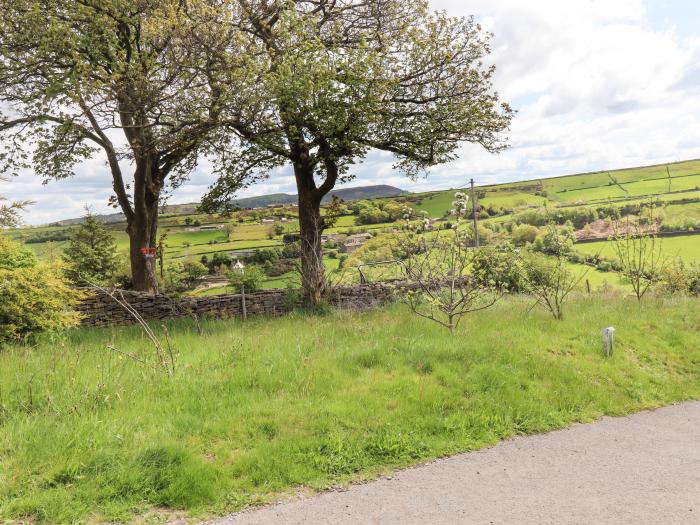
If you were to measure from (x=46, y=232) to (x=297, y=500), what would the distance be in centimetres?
3463

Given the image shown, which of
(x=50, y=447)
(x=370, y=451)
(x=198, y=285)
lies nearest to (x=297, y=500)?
(x=370, y=451)

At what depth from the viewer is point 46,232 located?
3206 centimetres

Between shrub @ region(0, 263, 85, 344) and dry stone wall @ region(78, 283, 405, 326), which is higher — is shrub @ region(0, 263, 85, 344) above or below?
above

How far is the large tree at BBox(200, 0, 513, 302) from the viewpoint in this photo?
12.3 metres

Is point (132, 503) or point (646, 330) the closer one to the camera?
point (132, 503)

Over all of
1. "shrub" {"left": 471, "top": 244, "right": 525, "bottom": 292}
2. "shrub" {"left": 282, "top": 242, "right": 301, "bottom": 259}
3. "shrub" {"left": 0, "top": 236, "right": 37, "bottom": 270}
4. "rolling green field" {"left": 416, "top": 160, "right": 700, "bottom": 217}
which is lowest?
"shrub" {"left": 471, "top": 244, "right": 525, "bottom": 292}

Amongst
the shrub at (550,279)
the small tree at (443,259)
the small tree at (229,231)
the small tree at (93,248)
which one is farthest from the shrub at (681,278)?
the small tree at (93,248)

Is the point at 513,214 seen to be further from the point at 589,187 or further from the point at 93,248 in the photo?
the point at 93,248

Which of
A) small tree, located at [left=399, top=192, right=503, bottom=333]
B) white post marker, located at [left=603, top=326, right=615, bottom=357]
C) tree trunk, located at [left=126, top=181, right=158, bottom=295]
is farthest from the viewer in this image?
tree trunk, located at [left=126, top=181, right=158, bottom=295]

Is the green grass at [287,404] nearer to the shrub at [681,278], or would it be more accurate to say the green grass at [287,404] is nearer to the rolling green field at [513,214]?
the rolling green field at [513,214]

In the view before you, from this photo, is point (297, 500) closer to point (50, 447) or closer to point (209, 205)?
point (50, 447)

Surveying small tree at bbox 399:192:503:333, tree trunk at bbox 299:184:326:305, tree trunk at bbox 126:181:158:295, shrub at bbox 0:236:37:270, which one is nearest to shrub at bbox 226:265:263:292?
tree trunk at bbox 126:181:158:295

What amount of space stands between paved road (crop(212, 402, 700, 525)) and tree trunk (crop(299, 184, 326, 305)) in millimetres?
9565

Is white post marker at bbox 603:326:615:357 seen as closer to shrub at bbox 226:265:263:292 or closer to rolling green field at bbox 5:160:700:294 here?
rolling green field at bbox 5:160:700:294
